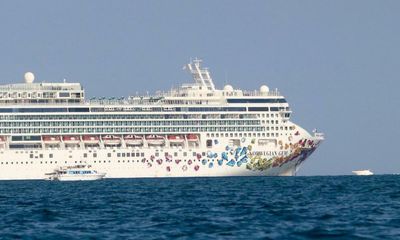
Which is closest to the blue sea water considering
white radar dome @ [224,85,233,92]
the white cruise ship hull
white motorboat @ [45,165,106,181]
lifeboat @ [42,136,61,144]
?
white motorboat @ [45,165,106,181]

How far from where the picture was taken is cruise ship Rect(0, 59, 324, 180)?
418ft

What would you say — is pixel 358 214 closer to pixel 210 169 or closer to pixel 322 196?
pixel 322 196

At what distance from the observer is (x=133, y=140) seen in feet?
429

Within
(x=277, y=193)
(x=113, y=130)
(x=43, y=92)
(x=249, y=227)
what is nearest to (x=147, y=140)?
(x=113, y=130)

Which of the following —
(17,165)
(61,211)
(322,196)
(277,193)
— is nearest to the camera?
(61,211)

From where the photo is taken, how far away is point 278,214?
180ft

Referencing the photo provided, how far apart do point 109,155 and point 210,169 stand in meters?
11.2

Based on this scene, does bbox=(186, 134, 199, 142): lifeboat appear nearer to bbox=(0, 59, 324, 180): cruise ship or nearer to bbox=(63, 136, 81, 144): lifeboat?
bbox=(0, 59, 324, 180): cruise ship

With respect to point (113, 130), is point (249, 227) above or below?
below

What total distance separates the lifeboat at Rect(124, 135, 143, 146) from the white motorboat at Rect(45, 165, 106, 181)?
20.3 ft

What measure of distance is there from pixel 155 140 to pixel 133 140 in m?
2.45

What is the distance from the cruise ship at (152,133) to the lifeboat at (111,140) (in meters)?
0.11

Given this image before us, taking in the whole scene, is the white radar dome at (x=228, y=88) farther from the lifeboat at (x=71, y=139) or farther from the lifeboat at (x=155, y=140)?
the lifeboat at (x=71, y=139)

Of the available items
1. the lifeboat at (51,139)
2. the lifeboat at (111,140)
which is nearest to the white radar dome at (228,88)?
the lifeboat at (111,140)
